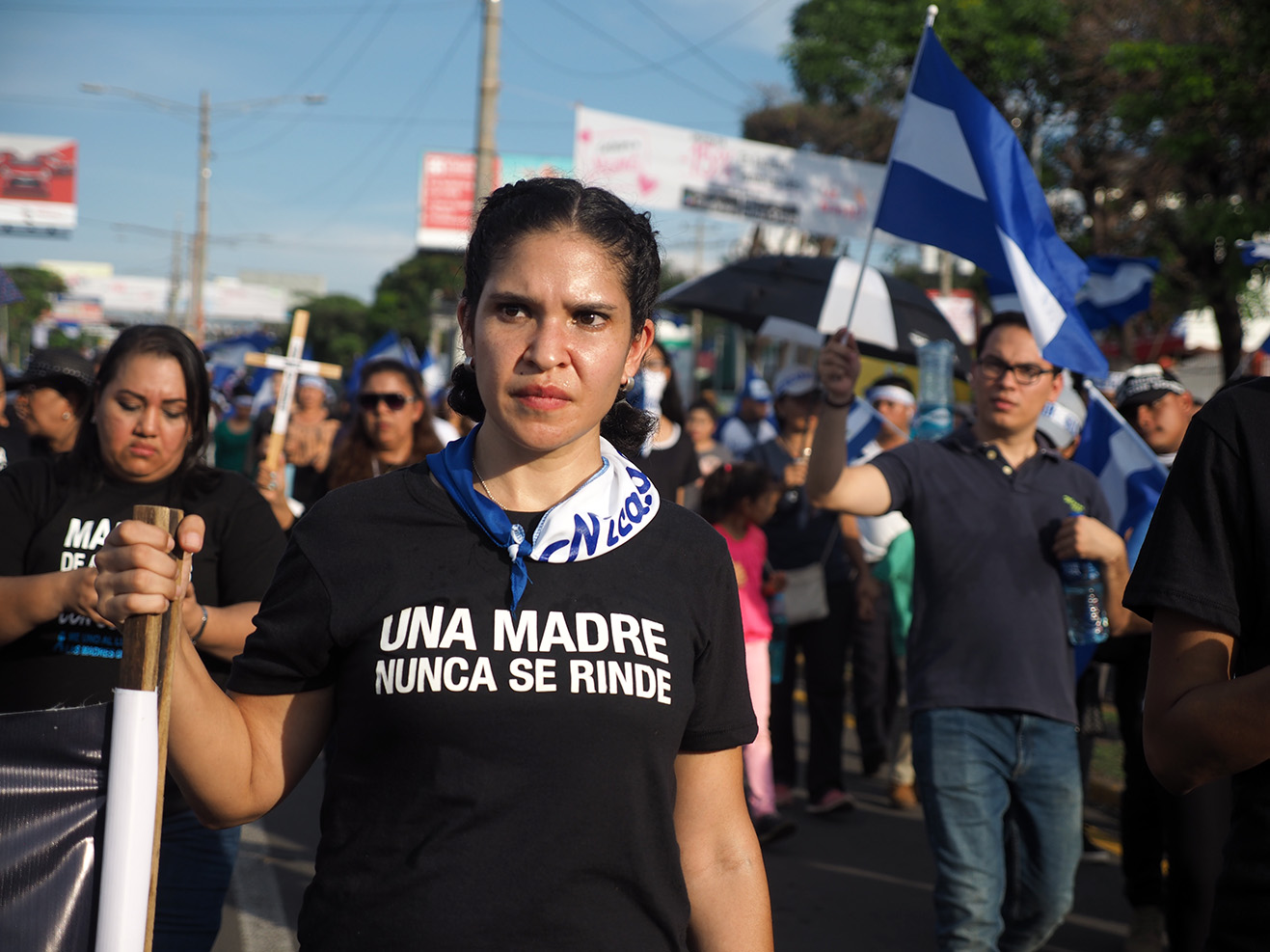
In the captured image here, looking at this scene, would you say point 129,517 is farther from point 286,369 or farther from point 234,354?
point 234,354

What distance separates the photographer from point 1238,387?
194 cm

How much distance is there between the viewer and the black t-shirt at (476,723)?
1.87 meters

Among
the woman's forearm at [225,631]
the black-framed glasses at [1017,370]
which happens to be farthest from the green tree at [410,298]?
the woman's forearm at [225,631]

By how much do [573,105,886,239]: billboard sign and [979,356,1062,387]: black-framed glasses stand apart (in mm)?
13234

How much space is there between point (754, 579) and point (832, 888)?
4.96ft

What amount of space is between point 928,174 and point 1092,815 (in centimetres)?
387

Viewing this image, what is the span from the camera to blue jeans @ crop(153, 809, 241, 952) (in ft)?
10.3

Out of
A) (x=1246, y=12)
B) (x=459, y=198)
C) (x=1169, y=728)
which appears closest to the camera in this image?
(x=1169, y=728)

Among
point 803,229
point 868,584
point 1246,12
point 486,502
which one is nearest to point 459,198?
point 803,229

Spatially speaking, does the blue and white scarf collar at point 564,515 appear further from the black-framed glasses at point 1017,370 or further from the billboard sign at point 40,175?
the billboard sign at point 40,175

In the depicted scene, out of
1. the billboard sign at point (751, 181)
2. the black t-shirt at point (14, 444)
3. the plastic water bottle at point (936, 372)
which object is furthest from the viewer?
the billboard sign at point (751, 181)

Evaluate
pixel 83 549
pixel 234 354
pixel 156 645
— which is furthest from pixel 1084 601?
pixel 234 354

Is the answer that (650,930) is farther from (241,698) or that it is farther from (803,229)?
(803,229)

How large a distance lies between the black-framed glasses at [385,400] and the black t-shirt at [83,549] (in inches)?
81.1
